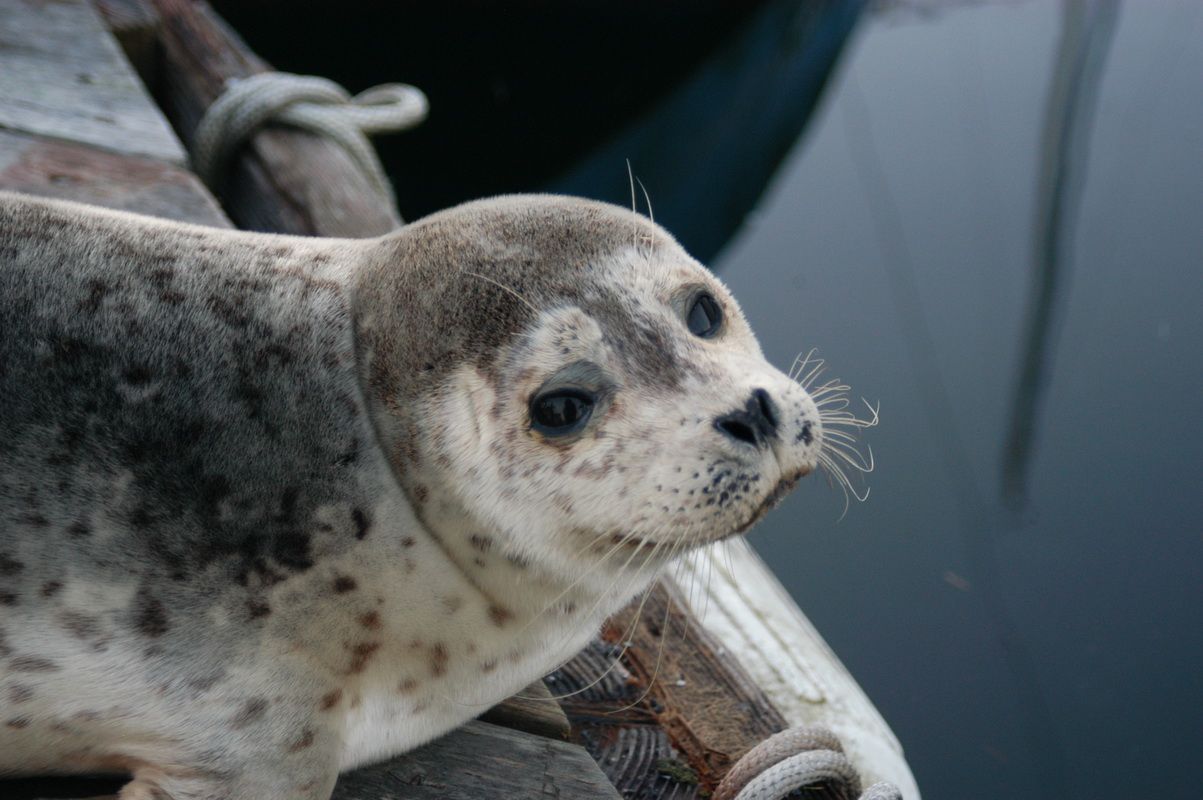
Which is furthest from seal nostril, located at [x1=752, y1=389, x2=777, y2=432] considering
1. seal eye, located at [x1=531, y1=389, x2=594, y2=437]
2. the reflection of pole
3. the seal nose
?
the reflection of pole

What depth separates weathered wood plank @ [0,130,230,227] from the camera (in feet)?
10.6

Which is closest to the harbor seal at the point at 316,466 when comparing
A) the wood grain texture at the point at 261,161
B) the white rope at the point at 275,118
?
the wood grain texture at the point at 261,161

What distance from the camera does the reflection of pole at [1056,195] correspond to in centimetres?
564

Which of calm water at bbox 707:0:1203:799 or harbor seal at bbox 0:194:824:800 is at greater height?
harbor seal at bbox 0:194:824:800

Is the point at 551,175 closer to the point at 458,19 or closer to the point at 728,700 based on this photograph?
the point at 458,19

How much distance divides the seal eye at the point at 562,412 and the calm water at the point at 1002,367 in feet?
9.14

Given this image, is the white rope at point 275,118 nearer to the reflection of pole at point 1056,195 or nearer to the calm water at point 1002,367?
the calm water at point 1002,367

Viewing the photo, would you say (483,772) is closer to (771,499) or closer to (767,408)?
(771,499)

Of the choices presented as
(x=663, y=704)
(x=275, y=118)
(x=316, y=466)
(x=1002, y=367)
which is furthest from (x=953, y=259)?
(x=316, y=466)

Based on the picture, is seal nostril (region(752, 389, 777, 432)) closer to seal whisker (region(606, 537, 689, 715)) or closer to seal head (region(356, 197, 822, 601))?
seal head (region(356, 197, 822, 601))

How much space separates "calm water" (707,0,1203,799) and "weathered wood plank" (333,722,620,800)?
2.33 meters

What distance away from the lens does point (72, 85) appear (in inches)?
154

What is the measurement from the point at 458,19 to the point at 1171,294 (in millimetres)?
4334

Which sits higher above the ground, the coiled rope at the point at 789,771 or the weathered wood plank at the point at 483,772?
the coiled rope at the point at 789,771
